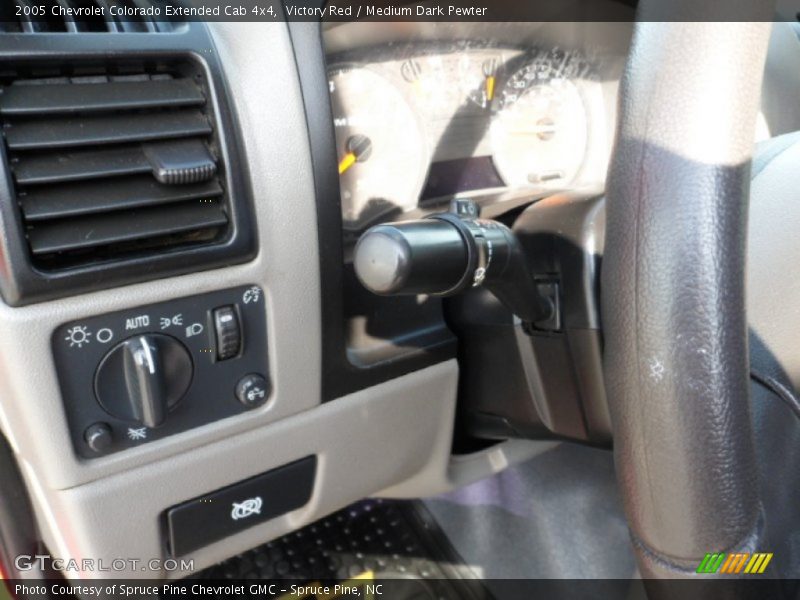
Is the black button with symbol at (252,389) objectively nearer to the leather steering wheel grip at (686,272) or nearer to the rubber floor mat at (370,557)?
the leather steering wheel grip at (686,272)

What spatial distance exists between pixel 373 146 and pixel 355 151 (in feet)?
0.13

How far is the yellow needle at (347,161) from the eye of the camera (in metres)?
0.97

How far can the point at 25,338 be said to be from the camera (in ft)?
2.07

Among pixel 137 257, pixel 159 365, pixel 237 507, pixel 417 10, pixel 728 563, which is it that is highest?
pixel 417 10

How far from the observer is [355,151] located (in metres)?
0.98

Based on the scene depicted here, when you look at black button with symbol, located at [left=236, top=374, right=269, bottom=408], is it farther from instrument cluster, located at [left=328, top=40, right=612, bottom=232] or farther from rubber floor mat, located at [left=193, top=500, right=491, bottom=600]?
rubber floor mat, located at [left=193, top=500, right=491, bottom=600]

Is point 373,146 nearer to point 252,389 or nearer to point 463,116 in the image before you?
point 463,116

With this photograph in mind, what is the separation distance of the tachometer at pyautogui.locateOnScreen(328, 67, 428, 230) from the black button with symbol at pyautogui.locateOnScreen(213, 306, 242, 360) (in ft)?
0.88

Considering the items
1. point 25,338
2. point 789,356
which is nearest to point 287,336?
point 25,338

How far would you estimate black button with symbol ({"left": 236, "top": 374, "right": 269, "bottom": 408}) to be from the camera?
0.78 metres

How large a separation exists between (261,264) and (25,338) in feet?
0.75

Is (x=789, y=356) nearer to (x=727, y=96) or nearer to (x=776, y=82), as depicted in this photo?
(x=727, y=96)

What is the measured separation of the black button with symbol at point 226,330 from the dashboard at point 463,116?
265 mm

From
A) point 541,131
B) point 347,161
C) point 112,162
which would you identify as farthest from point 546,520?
point 112,162
